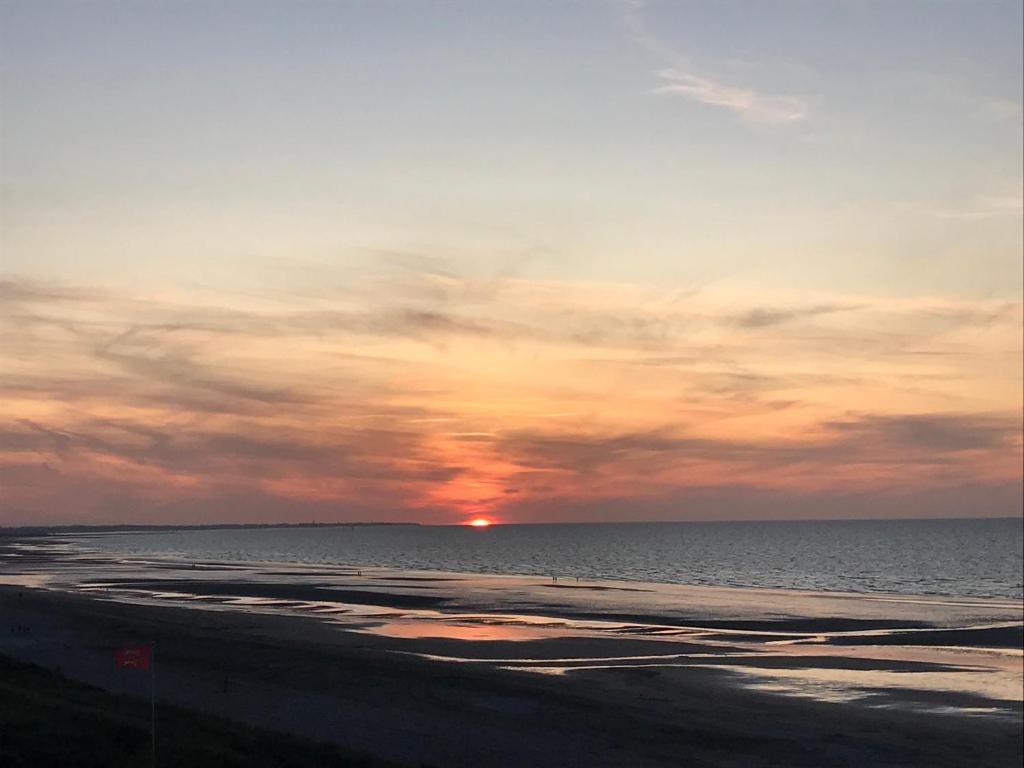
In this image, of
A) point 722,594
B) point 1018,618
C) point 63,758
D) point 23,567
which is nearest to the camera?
point 63,758

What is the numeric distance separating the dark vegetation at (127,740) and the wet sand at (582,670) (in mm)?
4538

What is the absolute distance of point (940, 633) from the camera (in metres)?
67.1

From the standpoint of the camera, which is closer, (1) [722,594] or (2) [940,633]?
(2) [940,633]

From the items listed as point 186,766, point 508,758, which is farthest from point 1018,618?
point 186,766

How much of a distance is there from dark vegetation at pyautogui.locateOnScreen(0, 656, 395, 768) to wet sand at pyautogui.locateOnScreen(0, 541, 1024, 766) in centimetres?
454

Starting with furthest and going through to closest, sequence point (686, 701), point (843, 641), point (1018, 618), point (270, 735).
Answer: point (1018, 618)
point (843, 641)
point (686, 701)
point (270, 735)

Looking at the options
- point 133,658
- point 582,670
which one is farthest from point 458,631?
point 133,658

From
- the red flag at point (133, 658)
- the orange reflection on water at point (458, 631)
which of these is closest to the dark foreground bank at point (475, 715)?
the red flag at point (133, 658)

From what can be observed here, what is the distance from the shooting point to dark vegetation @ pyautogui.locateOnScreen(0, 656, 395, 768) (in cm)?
2375

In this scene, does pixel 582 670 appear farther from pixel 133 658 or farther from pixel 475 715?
pixel 133 658

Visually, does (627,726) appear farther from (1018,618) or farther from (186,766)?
(1018,618)

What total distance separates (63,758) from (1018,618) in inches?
2819

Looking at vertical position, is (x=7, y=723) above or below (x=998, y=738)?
above

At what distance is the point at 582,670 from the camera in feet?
166
